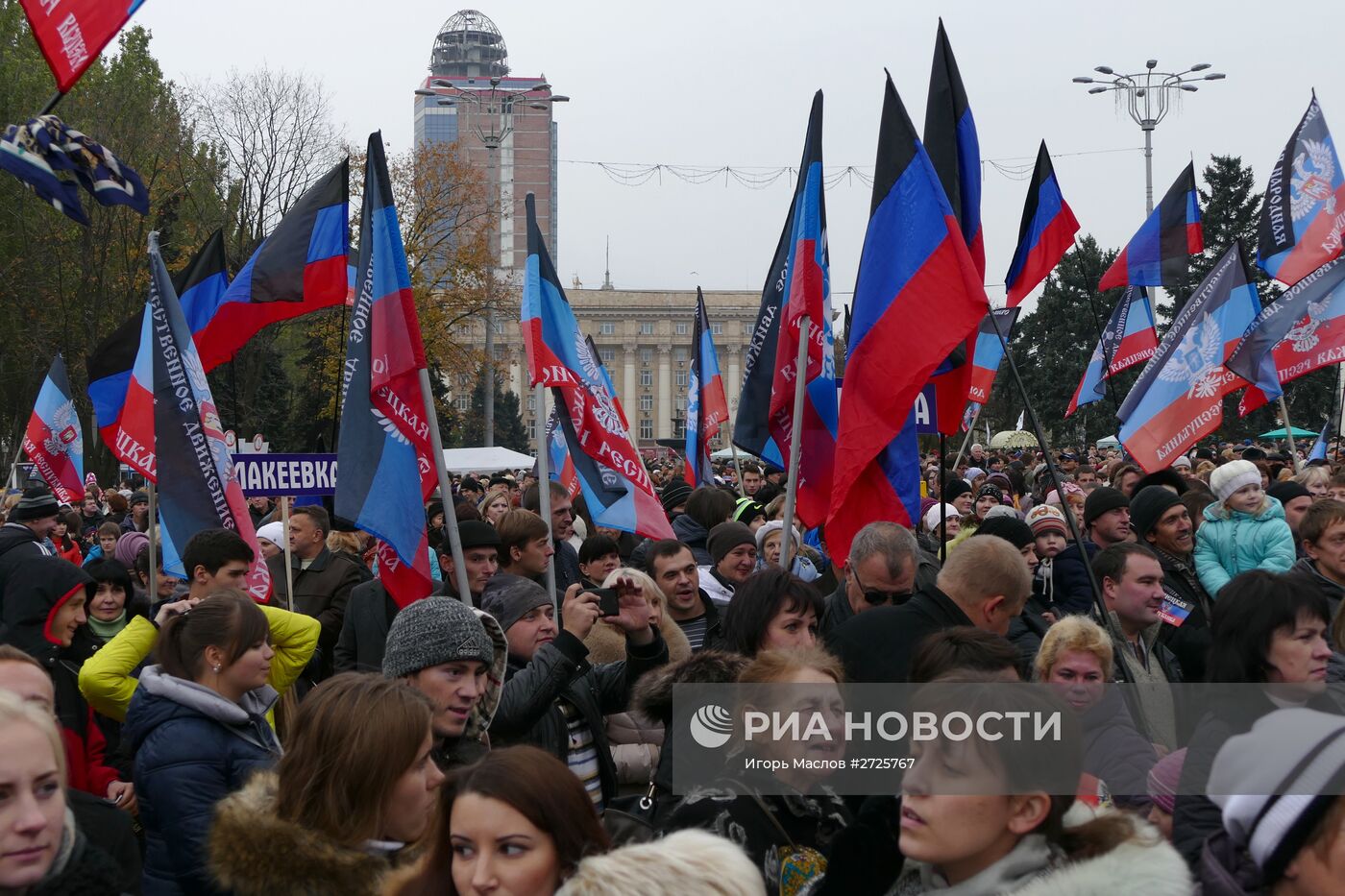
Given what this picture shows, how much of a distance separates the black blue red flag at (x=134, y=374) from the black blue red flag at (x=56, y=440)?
4576 mm

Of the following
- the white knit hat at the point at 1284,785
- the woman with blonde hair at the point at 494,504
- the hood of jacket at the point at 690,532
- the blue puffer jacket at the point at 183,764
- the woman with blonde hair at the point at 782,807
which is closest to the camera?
the white knit hat at the point at 1284,785

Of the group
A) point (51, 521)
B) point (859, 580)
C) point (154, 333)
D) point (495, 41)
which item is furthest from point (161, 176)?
point (495, 41)

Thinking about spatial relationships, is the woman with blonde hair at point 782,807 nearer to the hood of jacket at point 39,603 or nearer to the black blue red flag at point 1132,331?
the hood of jacket at point 39,603

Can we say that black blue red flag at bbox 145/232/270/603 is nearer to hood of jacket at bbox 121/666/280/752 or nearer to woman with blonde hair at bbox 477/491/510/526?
hood of jacket at bbox 121/666/280/752

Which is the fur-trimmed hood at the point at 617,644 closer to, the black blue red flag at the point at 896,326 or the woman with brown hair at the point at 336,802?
the black blue red flag at the point at 896,326

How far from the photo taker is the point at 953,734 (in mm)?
2689

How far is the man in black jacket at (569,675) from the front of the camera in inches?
166

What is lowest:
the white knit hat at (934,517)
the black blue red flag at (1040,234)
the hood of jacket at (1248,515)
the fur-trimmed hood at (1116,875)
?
the fur-trimmed hood at (1116,875)

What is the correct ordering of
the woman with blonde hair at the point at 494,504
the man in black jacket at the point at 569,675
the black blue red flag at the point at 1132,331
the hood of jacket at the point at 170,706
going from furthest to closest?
the black blue red flag at the point at 1132,331
the woman with blonde hair at the point at 494,504
the man in black jacket at the point at 569,675
the hood of jacket at the point at 170,706

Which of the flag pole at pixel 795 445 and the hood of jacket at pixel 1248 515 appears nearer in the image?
the flag pole at pixel 795 445

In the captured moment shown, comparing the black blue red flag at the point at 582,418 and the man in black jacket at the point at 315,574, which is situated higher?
the black blue red flag at the point at 582,418

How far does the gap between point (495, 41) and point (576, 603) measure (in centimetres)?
14758

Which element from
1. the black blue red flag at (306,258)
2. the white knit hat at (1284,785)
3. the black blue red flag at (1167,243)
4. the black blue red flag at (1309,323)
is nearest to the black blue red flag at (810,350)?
the black blue red flag at (306,258)

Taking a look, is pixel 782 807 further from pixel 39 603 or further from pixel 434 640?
pixel 39 603
